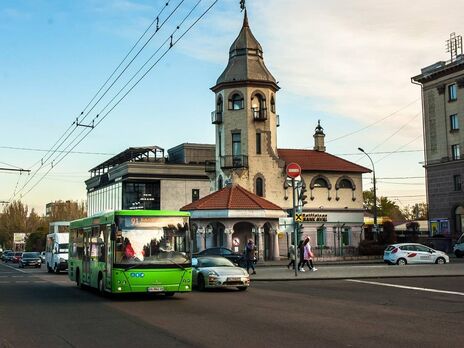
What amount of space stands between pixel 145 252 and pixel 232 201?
32.3 metres

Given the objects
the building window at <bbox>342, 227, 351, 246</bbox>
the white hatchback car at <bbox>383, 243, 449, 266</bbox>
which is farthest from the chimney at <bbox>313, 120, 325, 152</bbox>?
the white hatchback car at <bbox>383, 243, 449, 266</bbox>

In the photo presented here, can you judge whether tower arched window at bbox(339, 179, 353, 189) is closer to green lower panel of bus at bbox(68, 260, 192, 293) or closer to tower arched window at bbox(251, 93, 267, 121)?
tower arched window at bbox(251, 93, 267, 121)

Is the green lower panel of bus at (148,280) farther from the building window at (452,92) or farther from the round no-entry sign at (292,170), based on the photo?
the building window at (452,92)

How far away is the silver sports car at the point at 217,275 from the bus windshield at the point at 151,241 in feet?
10.7

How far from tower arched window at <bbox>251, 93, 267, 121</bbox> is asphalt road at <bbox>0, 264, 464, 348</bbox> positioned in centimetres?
3473

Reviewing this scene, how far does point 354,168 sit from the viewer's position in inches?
2411

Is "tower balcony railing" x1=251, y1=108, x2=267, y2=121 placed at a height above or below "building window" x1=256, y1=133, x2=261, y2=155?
above

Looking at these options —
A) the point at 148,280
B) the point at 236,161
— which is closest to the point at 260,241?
the point at 236,161

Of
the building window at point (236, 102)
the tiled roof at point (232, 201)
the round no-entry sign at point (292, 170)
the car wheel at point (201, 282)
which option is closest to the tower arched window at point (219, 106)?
the building window at point (236, 102)

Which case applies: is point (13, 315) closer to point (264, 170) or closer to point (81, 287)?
point (81, 287)

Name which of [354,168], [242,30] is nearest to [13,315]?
[242,30]

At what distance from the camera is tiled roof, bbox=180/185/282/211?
1959 inches

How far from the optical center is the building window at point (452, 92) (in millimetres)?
62156

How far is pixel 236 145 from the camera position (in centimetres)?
5575
